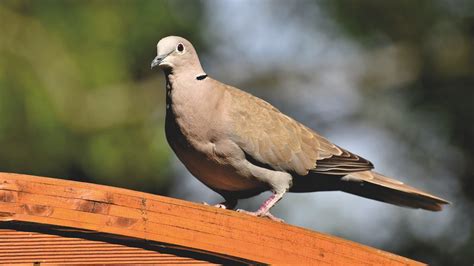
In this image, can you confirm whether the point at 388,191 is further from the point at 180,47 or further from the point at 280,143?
the point at 180,47

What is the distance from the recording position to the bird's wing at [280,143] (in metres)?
4.27

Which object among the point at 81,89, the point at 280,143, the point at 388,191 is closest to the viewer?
the point at 280,143

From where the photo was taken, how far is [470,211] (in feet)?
23.4

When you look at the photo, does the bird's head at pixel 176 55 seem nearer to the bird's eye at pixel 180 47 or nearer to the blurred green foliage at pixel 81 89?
the bird's eye at pixel 180 47

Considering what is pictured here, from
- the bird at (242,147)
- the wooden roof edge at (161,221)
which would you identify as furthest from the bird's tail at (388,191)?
the wooden roof edge at (161,221)

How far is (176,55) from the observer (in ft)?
14.0

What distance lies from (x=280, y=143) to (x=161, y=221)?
6.99 feet

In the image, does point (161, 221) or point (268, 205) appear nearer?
point (161, 221)

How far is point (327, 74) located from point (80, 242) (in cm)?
618

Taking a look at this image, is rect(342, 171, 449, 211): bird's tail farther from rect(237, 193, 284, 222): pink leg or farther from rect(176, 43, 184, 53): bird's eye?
rect(176, 43, 184, 53): bird's eye

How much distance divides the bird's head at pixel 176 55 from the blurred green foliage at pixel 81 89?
1.48 metres

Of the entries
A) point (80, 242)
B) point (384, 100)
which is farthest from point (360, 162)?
point (384, 100)

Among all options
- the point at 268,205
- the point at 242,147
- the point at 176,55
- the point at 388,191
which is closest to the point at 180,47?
the point at 176,55

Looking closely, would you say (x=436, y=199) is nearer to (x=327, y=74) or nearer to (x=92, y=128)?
(x=92, y=128)
